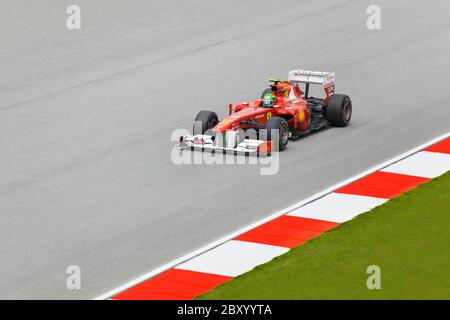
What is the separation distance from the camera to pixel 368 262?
15.9 m

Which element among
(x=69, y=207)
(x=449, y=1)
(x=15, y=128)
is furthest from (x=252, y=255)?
(x=449, y=1)

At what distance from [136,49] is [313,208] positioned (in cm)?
1191

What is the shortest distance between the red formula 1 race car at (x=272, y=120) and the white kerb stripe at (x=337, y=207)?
7.48ft

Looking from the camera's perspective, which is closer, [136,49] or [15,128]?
[15,128]

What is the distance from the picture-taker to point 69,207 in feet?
60.0

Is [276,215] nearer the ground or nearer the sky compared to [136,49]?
nearer the ground

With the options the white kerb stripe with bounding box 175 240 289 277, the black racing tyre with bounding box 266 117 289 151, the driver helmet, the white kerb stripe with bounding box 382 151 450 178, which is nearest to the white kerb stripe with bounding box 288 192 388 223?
the white kerb stripe with bounding box 175 240 289 277

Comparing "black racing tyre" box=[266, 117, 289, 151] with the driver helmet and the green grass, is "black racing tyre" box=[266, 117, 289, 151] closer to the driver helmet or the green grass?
the driver helmet

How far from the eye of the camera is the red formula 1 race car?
67.7 ft

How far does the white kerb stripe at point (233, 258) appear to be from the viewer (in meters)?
15.8

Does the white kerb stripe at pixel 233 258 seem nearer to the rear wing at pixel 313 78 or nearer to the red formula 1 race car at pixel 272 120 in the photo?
the red formula 1 race car at pixel 272 120

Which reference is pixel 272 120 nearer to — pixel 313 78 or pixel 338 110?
pixel 338 110

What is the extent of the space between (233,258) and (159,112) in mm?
8158

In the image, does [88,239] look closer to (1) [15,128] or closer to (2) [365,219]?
(2) [365,219]
